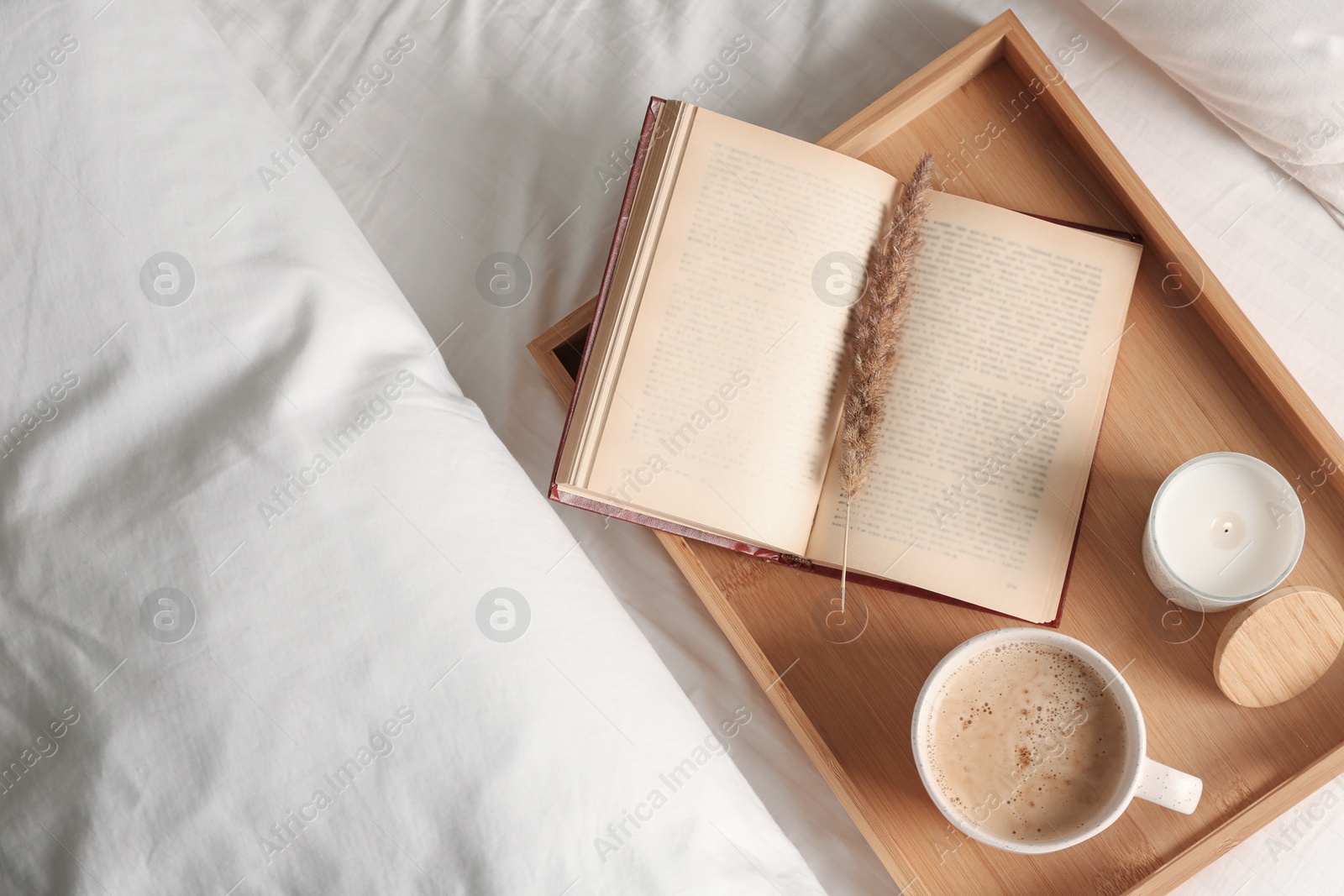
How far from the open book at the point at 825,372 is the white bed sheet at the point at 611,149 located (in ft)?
0.41

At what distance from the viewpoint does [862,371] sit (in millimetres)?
641

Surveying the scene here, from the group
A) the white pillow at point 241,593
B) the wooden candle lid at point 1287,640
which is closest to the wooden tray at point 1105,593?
the wooden candle lid at point 1287,640

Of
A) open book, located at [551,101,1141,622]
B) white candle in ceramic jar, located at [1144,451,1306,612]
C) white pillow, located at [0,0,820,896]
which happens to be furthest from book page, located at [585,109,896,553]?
white candle in ceramic jar, located at [1144,451,1306,612]

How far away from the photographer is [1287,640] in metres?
0.62

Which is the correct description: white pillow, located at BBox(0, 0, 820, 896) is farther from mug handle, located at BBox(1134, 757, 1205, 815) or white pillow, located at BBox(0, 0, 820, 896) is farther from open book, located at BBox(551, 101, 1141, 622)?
mug handle, located at BBox(1134, 757, 1205, 815)

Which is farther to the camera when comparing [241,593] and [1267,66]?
[1267,66]

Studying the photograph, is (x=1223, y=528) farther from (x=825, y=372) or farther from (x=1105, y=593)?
(x=825, y=372)

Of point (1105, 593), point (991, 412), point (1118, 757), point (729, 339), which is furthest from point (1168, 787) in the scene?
point (729, 339)

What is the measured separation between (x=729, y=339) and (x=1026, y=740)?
35cm

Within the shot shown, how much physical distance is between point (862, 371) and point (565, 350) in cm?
24

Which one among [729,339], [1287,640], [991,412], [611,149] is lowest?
[1287,640]

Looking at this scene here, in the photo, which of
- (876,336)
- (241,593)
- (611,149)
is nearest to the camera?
(241,593)

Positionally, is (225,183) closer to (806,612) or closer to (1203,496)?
(806,612)

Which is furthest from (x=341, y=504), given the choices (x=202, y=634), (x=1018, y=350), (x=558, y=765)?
(x=1018, y=350)
